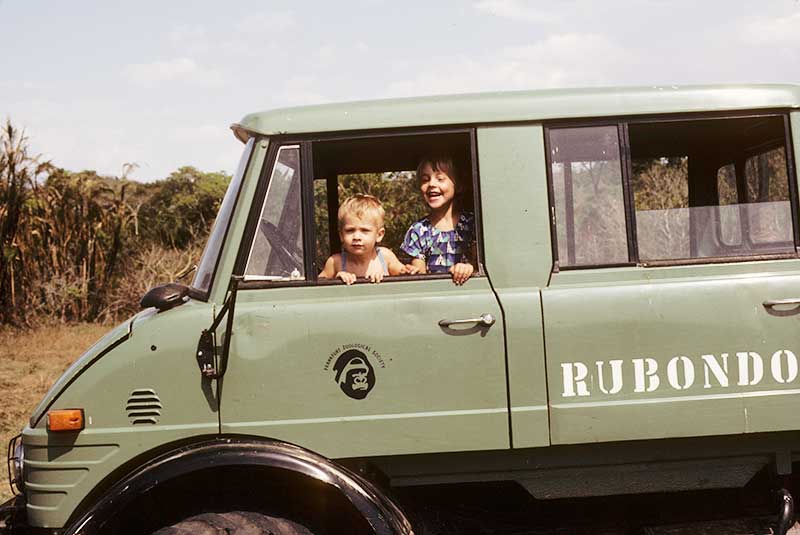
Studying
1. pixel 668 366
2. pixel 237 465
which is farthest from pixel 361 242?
pixel 668 366

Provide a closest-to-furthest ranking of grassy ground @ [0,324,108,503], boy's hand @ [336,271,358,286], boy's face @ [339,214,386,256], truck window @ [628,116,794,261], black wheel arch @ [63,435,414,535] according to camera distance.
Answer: black wheel arch @ [63,435,414,535]
boy's hand @ [336,271,358,286]
truck window @ [628,116,794,261]
boy's face @ [339,214,386,256]
grassy ground @ [0,324,108,503]

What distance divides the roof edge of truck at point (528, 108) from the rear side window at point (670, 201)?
0.08 meters

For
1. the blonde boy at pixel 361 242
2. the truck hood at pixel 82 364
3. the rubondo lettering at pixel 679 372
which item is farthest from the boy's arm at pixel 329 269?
the rubondo lettering at pixel 679 372

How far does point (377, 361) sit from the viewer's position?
3221 millimetres

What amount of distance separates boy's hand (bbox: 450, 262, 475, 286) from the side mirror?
1122mm

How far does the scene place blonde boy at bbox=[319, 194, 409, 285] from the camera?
3594 mm

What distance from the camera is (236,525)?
10.6ft

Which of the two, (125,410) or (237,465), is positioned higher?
(125,410)

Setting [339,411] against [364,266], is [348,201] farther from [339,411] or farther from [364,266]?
[339,411]

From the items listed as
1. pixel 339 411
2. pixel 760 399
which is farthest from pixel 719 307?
pixel 339 411

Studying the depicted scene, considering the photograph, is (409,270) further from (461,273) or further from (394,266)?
(461,273)

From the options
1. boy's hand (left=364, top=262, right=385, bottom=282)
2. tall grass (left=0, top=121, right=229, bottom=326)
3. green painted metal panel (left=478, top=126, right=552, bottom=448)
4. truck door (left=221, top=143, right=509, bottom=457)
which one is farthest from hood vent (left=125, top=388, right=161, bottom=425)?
tall grass (left=0, top=121, right=229, bottom=326)

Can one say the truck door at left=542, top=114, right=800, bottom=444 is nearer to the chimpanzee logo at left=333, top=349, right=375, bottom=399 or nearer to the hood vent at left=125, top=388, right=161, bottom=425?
the chimpanzee logo at left=333, top=349, right=375, bottom=399

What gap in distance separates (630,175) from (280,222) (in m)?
1.45
